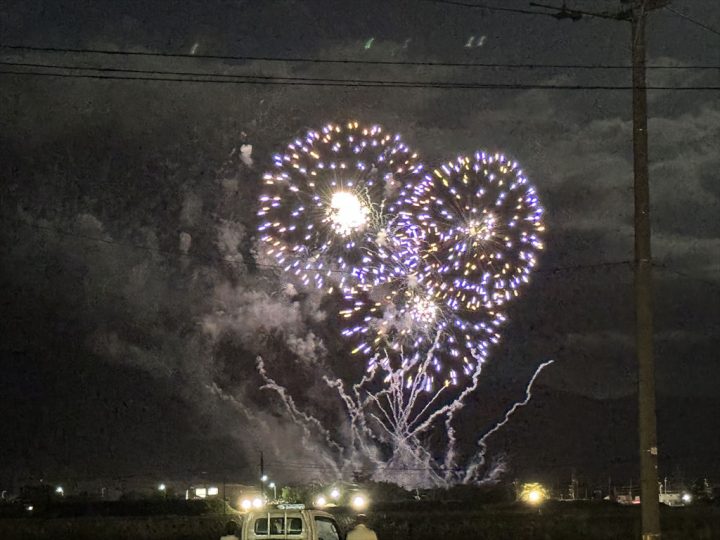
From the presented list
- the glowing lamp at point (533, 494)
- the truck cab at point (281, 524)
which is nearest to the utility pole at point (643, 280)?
the truck cab at point (281, 524)

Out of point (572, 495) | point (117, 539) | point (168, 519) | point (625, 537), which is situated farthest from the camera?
point (572, 495)

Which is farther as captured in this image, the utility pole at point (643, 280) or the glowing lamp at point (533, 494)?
the glowing lamp at point (533, 494)

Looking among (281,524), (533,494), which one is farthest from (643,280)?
(533,494)

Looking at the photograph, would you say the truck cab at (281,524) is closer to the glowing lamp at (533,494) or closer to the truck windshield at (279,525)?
the truck windshield at (279,525)

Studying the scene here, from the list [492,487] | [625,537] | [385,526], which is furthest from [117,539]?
[492,487]

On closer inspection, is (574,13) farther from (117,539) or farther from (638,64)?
(117,539)

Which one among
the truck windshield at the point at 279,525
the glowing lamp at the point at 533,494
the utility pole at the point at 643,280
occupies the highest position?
the utility pole at the point at 643,280
